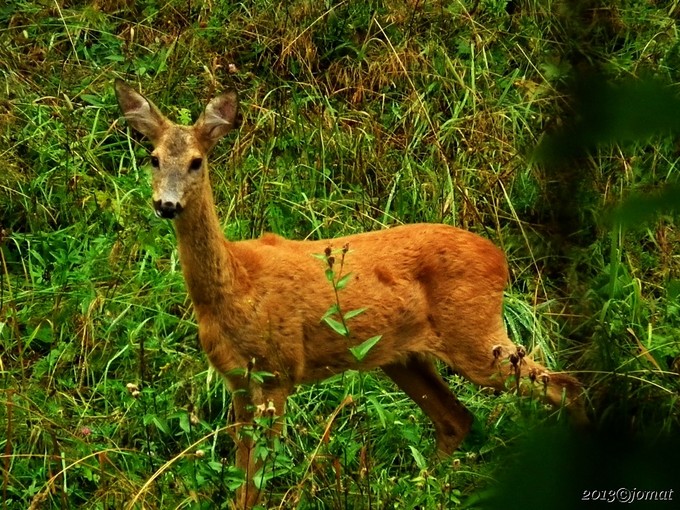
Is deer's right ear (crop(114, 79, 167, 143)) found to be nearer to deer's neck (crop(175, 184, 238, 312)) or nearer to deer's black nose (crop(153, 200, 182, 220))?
deer's neck (crop(175, 184, 238, 312))

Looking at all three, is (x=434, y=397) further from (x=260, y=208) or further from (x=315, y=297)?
(x=260, y=208)

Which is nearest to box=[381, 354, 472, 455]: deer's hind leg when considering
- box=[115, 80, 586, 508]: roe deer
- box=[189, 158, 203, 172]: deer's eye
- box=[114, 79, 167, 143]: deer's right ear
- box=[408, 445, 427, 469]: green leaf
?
box=[115, 80, 586, 508]: roe deer

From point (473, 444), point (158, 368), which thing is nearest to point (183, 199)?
point (158, 368)

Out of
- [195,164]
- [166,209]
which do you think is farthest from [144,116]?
[166,209]

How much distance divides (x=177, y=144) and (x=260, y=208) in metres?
1.48

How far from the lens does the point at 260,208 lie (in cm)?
621

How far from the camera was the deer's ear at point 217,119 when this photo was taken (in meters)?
4.91

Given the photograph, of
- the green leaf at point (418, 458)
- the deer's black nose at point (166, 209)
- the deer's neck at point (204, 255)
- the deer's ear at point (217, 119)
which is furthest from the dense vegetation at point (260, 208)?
the deer's ear at point (217, 119)

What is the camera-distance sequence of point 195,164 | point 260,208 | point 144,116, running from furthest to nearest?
1. point 260,208
2. point 144,116
3. point 195,164

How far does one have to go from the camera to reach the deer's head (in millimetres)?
4582

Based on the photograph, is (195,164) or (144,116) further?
(144,116)

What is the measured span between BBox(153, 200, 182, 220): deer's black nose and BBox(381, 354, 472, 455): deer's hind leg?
1.29m

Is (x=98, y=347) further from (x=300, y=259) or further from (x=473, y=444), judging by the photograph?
(x=473, y=444)

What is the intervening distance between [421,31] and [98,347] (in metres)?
3.14
